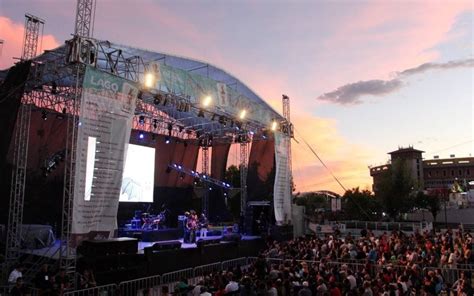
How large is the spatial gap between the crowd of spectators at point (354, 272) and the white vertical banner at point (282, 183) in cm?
437

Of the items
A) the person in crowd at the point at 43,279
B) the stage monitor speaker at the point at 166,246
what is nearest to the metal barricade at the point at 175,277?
the stage monitor speaker at the point at 166,246

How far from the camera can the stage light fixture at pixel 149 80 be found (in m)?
14.6

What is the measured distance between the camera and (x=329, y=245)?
15.6 metres

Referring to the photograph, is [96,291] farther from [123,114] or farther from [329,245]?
[329,245]

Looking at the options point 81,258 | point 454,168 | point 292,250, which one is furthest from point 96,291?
point 454,168

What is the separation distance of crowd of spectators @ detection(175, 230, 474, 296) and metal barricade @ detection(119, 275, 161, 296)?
153cm

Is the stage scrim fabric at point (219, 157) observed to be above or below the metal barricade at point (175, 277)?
above

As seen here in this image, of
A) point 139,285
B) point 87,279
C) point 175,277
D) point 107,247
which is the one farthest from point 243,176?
point 87,279

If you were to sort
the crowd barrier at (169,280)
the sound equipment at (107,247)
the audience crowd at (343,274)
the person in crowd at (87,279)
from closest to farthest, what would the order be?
the audience crowd at (343,274) → the crowd barrier at (169,280) → the person in crowd at (87,279) → the sound equipment at (107,247)

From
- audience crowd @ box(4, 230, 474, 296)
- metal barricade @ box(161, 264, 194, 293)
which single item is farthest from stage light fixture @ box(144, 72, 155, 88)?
audience crowd @ box(4, 230, 474, 296)

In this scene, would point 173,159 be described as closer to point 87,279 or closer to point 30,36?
point 30,36

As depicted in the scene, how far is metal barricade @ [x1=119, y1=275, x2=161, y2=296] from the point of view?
409 inches

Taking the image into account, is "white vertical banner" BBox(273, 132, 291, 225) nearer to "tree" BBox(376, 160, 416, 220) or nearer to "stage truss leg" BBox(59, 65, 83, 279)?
"stage truss leg" BBox(59, 65, 83, 279)

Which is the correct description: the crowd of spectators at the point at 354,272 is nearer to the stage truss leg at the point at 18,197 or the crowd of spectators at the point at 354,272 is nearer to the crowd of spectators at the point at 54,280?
the crowd of spectators at the point at 54,280
